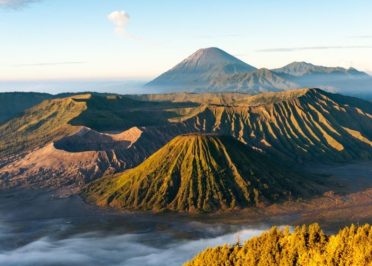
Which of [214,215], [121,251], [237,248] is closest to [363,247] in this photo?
[237,248]

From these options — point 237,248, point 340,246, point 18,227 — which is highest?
point 340,246

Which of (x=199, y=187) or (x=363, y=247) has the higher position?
(x=363, y=247)

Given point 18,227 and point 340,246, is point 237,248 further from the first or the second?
point 18,227

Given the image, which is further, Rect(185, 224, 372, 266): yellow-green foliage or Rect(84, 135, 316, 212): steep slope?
Rect(84, 135, 316, 212): steep slope

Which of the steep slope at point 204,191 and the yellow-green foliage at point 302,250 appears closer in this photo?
the yellow-green foliage at point 302,250

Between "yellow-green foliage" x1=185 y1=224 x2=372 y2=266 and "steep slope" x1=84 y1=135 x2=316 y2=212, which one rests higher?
"yellow-green foliage" x1=185 y1=224 x2=372 y2=266

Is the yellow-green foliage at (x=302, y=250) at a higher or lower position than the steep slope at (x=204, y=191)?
higher

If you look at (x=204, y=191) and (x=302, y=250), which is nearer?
(x=302, y=250)

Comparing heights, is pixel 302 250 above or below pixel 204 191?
above
